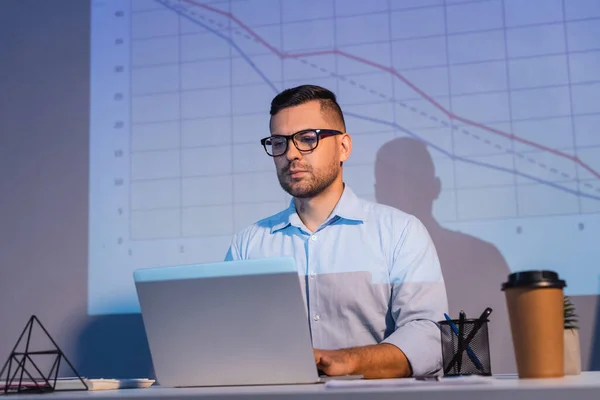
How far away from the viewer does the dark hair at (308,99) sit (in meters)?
2.10

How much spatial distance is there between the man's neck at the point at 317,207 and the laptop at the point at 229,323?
95cm

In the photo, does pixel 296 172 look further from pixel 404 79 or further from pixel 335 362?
pixel 335 362

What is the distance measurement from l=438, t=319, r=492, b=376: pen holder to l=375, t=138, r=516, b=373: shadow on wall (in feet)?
2.52

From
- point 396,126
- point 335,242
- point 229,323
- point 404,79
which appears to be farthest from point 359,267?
point 229,323

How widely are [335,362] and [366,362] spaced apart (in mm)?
→ 152

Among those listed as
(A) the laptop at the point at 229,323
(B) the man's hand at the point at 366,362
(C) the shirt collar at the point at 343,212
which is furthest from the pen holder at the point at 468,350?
(C) the shirt collar at the point at 343,212

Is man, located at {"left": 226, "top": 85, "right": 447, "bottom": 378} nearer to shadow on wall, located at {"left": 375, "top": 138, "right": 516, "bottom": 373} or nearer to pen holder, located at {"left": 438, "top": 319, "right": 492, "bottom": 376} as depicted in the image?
shadow on wall, located at {"left": 375, "top": 138, "right": 516, "bottom": 373}

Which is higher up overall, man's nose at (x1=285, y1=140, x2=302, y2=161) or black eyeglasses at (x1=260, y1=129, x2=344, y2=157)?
black eyeglasses at (x1=260, y1=129, x2=344, y2=157)

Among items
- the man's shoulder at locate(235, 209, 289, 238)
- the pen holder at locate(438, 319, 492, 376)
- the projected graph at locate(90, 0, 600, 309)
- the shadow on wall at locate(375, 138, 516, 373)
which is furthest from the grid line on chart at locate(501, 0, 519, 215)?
the pen holder at locate(438, 319, 492, 376)

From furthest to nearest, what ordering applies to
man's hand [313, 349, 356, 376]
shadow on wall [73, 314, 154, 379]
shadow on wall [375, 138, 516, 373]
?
shadow on wall [73, 314, 154, 379], shadow on wall [375, 138, 516, 373], man's hand [313, 349, 356, 376]

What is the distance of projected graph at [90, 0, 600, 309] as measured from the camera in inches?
84.8

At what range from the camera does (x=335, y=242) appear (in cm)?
209

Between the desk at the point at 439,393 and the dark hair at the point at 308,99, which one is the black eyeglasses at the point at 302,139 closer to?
the dark hair at the point at 308,99

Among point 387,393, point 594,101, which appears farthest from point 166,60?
point 387,393
